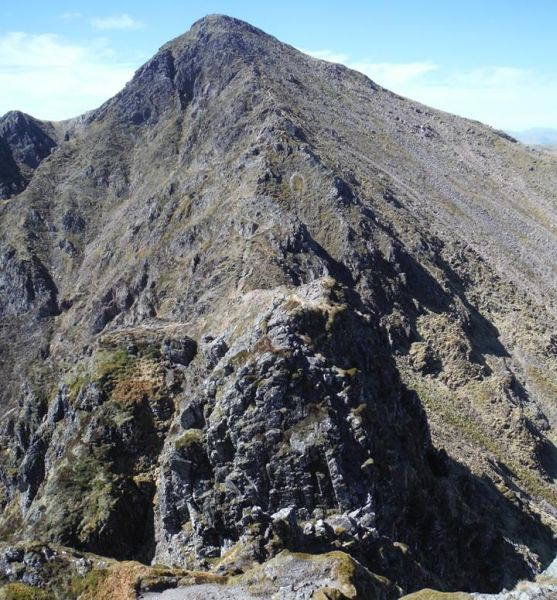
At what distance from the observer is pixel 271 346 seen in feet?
137

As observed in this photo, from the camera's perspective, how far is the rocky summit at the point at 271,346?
122ft

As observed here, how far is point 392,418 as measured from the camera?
43.3m

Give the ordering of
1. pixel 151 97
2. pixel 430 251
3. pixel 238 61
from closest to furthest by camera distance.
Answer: pixel 430 251 → pixel 238 61 → pixel 151 97

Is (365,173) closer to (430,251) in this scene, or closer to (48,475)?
(430,251)

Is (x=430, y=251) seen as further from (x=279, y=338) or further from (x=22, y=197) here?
(x=22, y=197)

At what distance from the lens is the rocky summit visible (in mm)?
37094

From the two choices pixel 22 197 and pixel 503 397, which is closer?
pixel 503 397

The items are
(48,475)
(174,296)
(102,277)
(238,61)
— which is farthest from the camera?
(238,61)

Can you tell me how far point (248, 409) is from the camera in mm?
40062

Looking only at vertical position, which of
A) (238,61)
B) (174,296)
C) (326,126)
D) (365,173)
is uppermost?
(238,61)

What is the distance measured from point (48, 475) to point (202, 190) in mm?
77354

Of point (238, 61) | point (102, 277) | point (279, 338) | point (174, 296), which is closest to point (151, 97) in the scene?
point (238, 61)

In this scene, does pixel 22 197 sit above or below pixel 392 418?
above

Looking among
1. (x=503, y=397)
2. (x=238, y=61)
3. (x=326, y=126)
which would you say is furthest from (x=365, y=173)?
(x=503, y=397)
